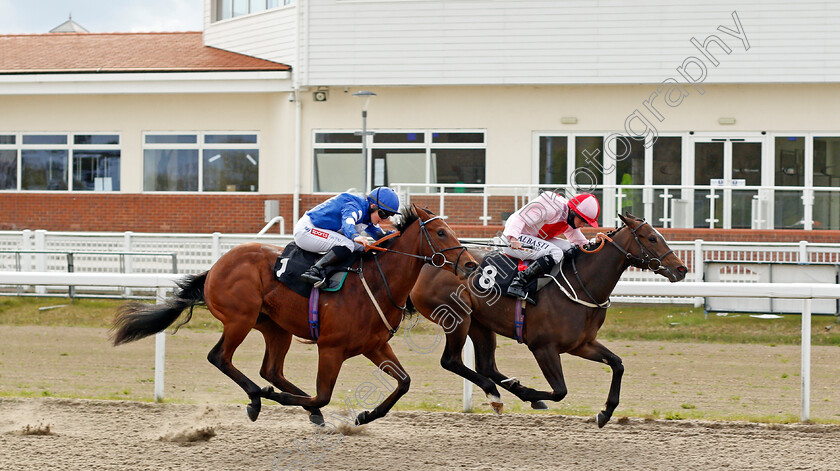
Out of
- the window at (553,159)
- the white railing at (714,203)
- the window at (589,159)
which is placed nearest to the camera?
the white railing at (714,203)

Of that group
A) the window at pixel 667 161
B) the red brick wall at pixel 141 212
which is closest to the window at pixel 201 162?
the red brick wall at pixel 141 212

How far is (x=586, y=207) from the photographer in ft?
20.4

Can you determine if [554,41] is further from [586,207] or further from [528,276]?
[528,276]

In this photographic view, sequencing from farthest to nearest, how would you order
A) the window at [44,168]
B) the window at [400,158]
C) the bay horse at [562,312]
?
the window at [44,168], the window at [400,158], the bay horse at [562,312]

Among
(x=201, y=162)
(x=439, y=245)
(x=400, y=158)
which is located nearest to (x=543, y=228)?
(x=439, y=245)

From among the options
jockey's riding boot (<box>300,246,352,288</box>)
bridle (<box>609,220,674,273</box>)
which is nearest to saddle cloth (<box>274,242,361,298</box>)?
jockey's riding boot (<box>300,246,352,288</box>)

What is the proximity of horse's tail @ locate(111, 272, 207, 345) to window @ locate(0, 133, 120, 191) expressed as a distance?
1176 cm

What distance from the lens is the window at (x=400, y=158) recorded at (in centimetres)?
1598

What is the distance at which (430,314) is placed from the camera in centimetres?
648

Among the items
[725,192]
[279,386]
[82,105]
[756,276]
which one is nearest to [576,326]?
[279,386]

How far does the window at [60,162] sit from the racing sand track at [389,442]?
36.5 feet

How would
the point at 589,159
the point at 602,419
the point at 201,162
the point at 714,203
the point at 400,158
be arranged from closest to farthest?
the point at 602,419 → the point at 714,203 → the point at 589,159 → the point at 400,158 → the point at 201,162

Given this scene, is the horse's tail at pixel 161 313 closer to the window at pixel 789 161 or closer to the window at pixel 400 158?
the window at pixel 400 158

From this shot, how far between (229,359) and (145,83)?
459 inches
